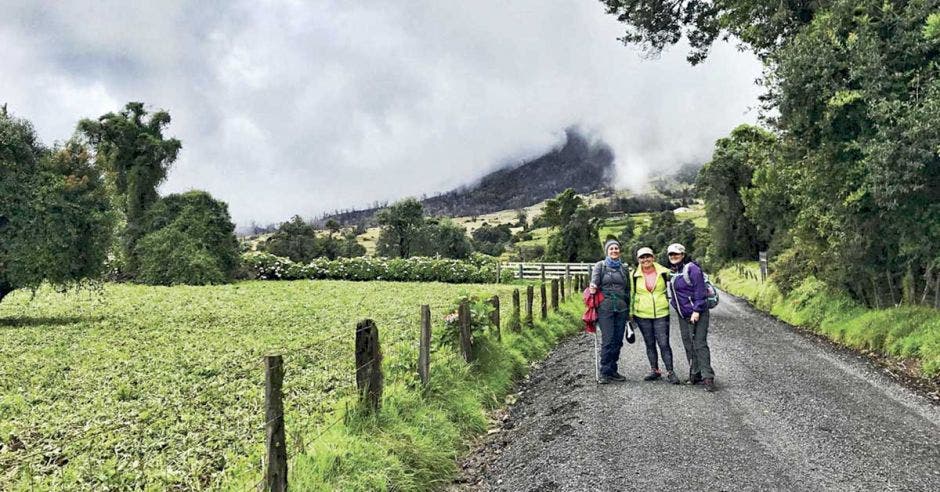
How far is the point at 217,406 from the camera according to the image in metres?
8.34

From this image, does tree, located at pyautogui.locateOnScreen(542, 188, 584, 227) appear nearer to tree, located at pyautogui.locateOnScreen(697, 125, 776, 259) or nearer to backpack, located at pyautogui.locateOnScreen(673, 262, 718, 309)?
tree, located at pyautogui.locateOnScreen(697, 125, 776, 259)

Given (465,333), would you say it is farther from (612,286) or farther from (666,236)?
(666,236)

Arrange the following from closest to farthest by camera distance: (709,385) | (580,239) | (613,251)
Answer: (709,385)
(613,251)
(580,239)

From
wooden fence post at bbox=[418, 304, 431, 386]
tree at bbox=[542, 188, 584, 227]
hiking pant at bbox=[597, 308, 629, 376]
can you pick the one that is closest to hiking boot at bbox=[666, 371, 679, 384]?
hiking pant at bbox=[597, 308, 629, 376]

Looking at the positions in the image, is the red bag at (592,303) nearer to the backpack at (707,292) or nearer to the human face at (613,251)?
the human face at (613,251)

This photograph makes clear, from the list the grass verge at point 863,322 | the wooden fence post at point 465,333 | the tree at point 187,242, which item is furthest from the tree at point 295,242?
the wooden fence post at point 465,333

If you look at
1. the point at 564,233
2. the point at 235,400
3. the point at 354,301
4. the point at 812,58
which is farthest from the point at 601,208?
the point at 235,400

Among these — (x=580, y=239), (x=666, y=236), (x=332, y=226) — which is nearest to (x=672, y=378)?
(x=580, y=239)

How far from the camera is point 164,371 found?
1087 centimetres

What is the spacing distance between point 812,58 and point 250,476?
12.3 metres

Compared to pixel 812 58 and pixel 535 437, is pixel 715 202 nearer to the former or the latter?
pixel 812 58

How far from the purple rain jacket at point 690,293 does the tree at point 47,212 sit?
58.1 ft

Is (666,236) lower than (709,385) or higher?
higher

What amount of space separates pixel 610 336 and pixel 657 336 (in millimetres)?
694
